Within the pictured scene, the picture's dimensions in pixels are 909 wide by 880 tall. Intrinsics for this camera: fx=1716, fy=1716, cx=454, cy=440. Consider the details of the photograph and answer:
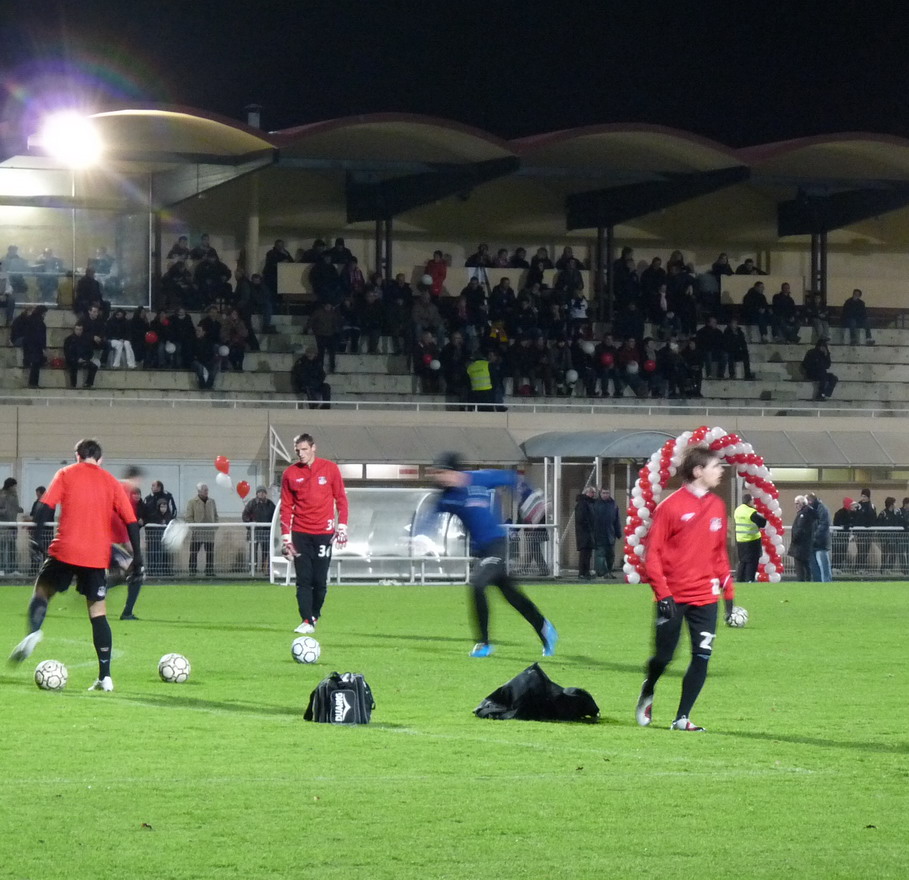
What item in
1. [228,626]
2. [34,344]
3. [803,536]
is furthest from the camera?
[34,344]

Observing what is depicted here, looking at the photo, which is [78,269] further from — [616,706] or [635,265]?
[616,706]

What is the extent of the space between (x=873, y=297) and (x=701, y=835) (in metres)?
42.6

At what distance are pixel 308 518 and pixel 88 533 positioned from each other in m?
4.69

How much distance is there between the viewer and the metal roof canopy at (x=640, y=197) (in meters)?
41.7

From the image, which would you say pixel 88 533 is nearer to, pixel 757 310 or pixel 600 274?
pixel 757 310

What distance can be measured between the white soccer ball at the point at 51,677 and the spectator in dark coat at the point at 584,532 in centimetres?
1997

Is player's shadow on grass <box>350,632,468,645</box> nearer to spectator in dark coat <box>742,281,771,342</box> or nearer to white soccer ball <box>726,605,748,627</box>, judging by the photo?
white soccer ball <box>726,605,748,627</box>

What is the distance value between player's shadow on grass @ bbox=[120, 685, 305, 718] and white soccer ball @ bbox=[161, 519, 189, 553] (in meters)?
16.9

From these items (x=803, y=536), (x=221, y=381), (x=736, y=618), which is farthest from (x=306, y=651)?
(x=221, y=381)

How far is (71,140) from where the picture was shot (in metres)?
38.0

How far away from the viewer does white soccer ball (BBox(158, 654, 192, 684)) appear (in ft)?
42.0

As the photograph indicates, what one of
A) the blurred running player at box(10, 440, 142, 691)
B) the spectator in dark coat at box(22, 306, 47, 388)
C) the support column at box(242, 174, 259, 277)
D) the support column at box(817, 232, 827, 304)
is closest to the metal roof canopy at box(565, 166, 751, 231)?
the support column at box(817, 232, 827, 304)

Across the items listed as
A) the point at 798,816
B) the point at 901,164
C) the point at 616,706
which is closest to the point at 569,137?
the point at 901,164

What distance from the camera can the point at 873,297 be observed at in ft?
157
